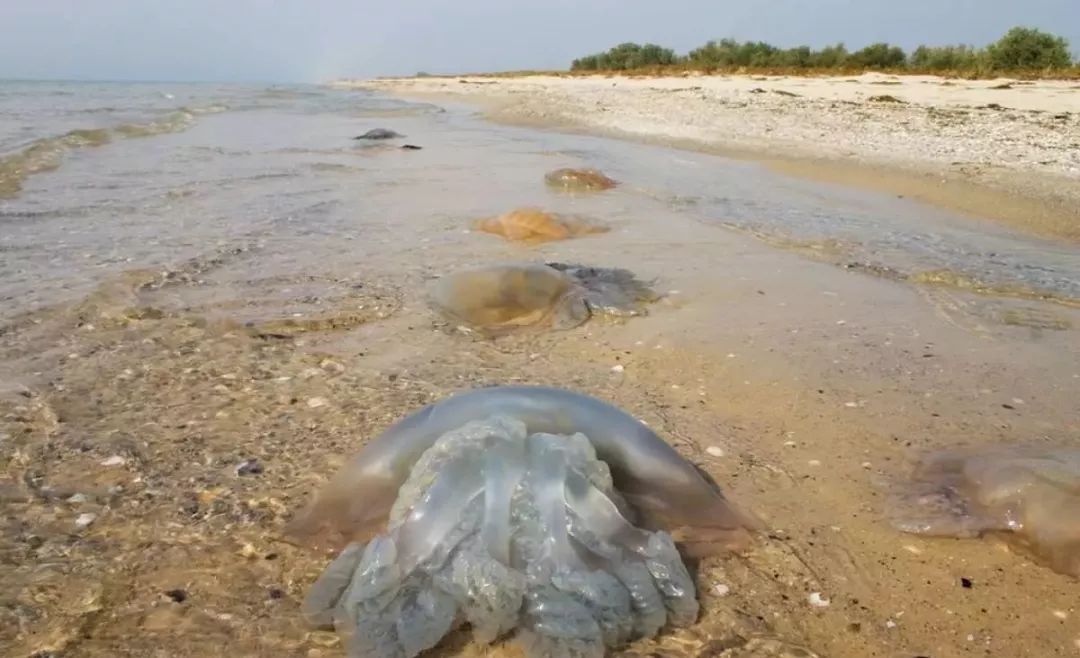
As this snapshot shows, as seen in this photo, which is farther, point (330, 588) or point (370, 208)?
point (370, 208)

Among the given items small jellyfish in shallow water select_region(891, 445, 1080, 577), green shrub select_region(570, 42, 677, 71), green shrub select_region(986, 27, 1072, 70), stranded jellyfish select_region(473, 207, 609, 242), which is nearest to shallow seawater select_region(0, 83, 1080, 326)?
stranded jellyfish select_region(473, 207, 609, 242)

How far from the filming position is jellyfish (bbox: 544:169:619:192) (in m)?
6.77

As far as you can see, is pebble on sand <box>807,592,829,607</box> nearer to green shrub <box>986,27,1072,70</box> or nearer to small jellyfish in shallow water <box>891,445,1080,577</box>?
small jellyfish in shallow water <box>891,445,1080,577</box>

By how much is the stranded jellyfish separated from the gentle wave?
12.2ft

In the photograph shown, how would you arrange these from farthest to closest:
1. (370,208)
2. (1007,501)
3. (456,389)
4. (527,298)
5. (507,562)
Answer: (370,208) < (527,298) < (456,389) < (1007,501) < (507,562)

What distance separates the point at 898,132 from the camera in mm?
10797

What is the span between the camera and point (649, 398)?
104 inches

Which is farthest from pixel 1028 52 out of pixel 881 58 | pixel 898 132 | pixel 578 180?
pixel 578 180

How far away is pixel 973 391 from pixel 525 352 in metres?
1.52

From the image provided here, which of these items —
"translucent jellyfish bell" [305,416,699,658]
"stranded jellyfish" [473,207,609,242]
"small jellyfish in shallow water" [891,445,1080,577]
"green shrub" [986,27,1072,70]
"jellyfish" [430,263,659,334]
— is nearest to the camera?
"translucent jellyfish bell" [305,416,699,658]

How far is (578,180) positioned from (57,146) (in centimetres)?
593

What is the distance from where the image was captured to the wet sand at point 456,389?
158 centimetres

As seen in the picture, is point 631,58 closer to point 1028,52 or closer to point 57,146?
point 1028,52

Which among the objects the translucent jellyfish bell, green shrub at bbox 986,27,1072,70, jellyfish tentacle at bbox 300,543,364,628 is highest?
green shrub at bbox 986,27,1072,70
